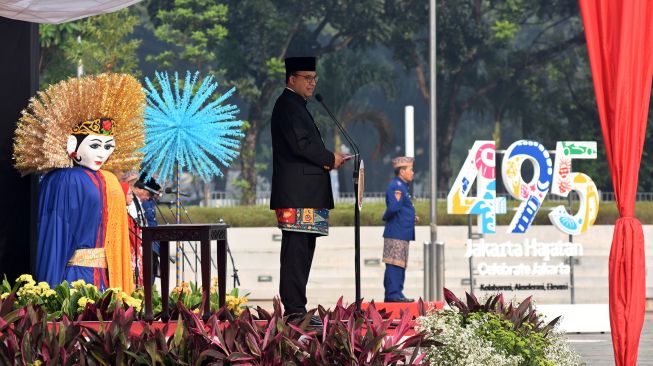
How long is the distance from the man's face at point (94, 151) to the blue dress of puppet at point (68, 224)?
0.35 feet

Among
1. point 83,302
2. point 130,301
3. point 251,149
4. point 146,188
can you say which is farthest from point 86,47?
point 83,302

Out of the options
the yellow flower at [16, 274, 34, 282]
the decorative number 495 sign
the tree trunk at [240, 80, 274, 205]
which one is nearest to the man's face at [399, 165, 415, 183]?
the decorative number 495 sign

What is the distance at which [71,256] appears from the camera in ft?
34.8

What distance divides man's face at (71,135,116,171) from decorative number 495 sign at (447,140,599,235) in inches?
315

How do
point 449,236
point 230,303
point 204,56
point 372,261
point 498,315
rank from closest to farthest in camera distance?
point 498,315
point 230,303
point 372,261
point 449,236
point 204,56

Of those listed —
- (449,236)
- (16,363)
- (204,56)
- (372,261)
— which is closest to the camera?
(16,363)

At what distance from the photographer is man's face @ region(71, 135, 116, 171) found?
1088 centimetres

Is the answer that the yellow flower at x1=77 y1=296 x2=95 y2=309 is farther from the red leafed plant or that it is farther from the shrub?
the shrub

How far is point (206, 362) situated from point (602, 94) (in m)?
2.70

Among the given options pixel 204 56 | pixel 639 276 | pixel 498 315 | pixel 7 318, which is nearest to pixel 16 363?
pixel 7 318

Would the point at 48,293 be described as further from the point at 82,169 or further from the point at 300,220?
the point at 300,220

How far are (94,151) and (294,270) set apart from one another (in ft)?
7.92

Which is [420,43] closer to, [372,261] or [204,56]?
[204,56]

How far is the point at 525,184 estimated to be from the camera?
736 inches
